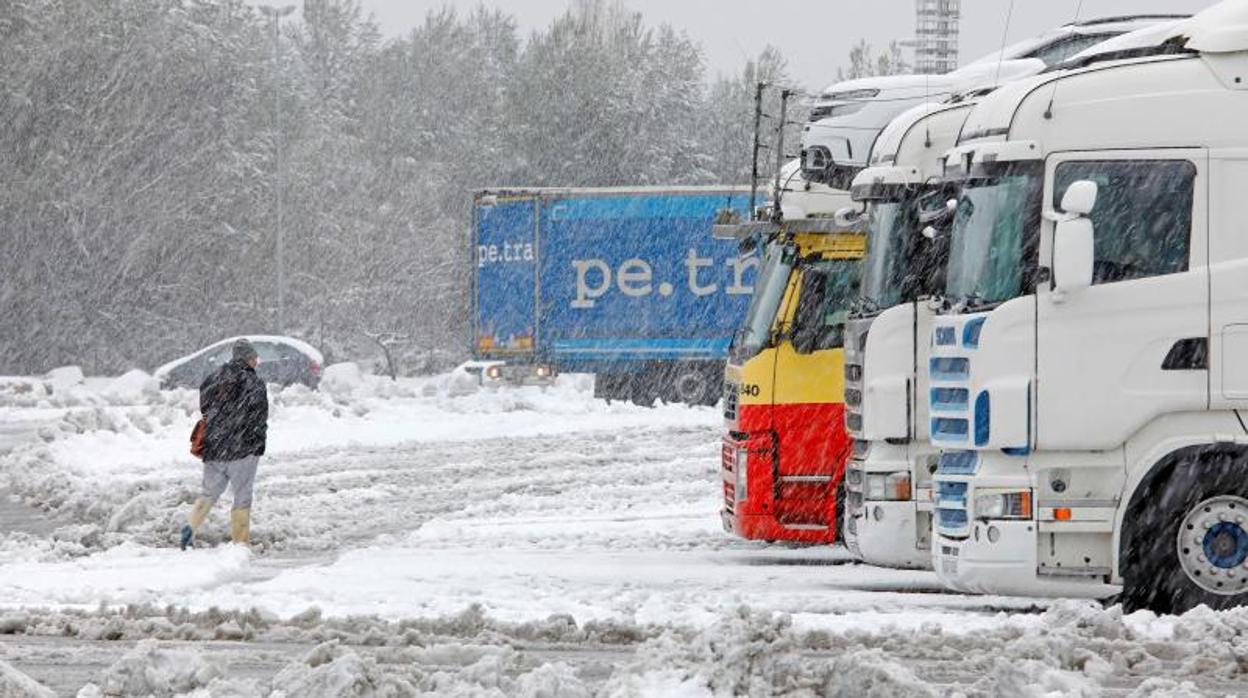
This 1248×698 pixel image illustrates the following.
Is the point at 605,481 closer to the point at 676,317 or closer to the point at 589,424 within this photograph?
the point at 589,424

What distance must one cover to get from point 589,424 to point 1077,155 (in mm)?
18956

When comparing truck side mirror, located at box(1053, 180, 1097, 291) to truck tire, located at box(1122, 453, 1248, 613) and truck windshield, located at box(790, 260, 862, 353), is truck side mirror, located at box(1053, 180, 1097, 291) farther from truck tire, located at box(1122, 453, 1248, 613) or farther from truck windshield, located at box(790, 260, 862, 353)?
truck windshield, located at box(790, 260, 862, 353)

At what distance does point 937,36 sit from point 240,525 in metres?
13.8

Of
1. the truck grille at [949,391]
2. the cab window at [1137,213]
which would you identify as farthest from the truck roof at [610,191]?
the cab window at [1137,213]

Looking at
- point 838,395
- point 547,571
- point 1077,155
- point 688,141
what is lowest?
point 547,571

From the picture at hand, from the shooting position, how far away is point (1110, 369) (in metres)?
11.1

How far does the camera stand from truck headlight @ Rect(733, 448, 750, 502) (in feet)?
48.0

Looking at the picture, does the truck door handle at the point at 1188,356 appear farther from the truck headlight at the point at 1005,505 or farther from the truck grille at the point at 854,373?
the truck grille at the point at 854,373

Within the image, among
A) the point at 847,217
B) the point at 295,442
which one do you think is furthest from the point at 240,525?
the point at 295,442

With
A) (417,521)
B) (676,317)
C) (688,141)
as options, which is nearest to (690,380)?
(676,317)

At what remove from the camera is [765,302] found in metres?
14.9

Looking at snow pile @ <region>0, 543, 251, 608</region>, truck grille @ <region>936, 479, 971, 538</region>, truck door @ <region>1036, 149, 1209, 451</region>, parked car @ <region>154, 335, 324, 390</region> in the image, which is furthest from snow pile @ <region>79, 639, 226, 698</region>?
parked car @ <region>154, 335, 324, 390</region>

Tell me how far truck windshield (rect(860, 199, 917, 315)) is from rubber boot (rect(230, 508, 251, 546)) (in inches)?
215

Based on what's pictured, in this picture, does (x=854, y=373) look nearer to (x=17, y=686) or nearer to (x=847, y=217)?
(x=847, y=217)
